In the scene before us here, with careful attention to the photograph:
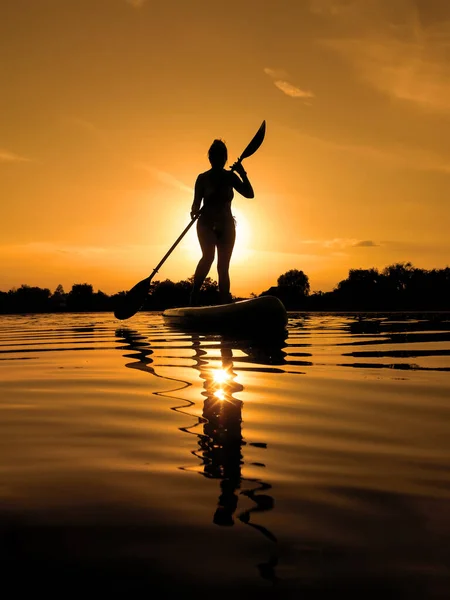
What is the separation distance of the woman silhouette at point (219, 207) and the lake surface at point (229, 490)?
6.13 metres

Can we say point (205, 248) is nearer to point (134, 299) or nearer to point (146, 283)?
point (146, 283)

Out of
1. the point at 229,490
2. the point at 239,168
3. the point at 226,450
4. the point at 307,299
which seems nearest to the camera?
the point at 229,490

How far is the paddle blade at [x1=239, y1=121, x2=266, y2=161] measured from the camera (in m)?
9.45

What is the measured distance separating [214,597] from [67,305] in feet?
143

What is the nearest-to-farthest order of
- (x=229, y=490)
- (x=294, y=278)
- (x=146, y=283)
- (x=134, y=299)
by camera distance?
1. (x=229, y=490)
2. (x=146, y=283)
3. (x=134, y=299)
4. (x=294, y=278)

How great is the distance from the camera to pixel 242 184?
368 inches

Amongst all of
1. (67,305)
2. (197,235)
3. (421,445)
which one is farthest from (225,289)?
(67,305)

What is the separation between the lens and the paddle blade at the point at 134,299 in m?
10.3

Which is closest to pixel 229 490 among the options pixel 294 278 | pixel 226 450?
pixel 226 450

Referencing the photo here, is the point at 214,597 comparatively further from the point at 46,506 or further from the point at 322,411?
the point at 322,411

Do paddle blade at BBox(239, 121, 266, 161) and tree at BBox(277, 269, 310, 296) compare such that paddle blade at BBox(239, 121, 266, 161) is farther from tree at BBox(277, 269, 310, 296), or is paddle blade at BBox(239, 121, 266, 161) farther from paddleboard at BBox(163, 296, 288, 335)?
tree at BBox(277, 269, 310, 296)

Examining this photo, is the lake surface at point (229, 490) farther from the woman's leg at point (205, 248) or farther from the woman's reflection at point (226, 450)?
the woman's leg at point (205, 248)

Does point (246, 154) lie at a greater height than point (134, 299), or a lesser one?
greater

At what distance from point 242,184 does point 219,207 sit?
54cm
